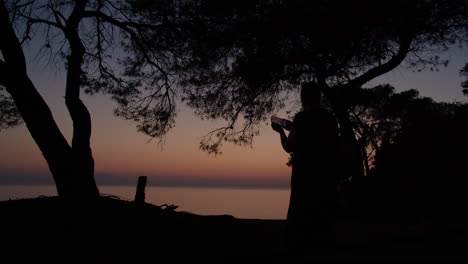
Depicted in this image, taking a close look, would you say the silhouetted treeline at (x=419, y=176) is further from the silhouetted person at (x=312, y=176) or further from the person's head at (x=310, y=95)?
the person's head at (x=310, y=95)

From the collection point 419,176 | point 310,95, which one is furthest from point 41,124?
point 419,176

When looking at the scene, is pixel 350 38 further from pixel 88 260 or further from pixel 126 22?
pixel 88 260

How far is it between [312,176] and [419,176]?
6.99 meters

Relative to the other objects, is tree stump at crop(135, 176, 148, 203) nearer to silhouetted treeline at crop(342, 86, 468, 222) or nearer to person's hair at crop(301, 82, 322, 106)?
person's hair at crop(301, 82, 322, 106)

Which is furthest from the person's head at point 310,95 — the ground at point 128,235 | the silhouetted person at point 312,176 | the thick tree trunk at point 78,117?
the thick tree trunk at point 78,117

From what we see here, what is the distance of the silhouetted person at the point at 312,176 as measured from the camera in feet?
12.2

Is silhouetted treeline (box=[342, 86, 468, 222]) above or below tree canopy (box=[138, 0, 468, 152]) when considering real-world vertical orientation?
below

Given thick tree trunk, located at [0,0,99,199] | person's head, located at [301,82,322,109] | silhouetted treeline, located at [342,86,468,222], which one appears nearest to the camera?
person's head, located at [301,82,322,109]

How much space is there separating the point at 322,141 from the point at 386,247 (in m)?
1.40

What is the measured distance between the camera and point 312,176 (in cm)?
374

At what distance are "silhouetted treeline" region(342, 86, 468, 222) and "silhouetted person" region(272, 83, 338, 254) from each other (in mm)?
5688

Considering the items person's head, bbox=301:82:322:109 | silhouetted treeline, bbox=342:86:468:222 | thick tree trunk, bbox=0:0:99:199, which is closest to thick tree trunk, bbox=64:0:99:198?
thick tree trunk, bbox=0:0:99:199

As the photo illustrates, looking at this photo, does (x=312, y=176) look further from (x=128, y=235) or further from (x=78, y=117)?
(x=78, y=117)

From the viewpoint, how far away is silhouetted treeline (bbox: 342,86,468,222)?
30.1ft
